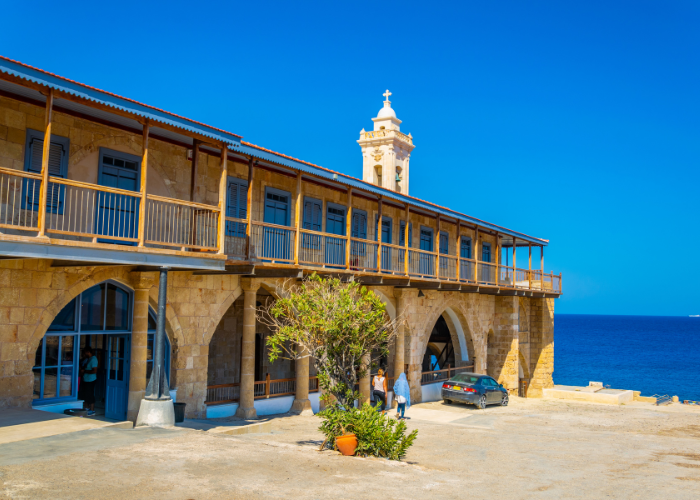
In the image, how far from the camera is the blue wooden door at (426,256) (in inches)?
992

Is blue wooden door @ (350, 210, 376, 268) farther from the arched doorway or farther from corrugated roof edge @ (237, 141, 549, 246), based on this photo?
the arched doorway

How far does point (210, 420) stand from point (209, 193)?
245 inches

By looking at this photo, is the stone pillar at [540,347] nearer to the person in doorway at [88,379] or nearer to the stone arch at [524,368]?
the stone arch at [524,368]

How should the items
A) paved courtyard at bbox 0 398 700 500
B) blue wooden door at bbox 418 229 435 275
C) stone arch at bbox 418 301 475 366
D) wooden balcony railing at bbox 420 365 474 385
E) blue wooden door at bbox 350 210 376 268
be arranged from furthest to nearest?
1. stone arch at bbox 418 301 475 366
2. wooden balcony railing at bbox 420 365 474 385
3. blue wooden door at bbox 418 229 435 275
4. blue wooden door at bbox 350 210 376 268
5. paved courtyard at bbox 0 398 700 500

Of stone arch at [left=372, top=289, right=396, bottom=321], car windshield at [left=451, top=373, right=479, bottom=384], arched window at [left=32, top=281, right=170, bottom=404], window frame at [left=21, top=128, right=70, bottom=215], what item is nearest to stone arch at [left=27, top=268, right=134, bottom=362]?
arched window at [left=32, top=281, right=170, bottom=404]

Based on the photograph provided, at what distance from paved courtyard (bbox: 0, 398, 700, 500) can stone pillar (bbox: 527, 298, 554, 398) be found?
63.1 feet

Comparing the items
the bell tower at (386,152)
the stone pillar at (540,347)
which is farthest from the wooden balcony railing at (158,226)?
the bell tower at (386,152)

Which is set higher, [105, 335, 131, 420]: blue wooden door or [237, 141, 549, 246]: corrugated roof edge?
[237, 141, 549, 246]: corrugated roof edge

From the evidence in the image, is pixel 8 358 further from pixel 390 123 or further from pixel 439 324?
pixel 390 123

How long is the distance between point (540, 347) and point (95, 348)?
2829 centimetres

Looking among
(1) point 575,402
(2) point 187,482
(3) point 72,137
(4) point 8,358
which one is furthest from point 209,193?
(1) point 575,402

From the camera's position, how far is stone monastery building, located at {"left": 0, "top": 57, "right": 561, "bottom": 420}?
1234 cm

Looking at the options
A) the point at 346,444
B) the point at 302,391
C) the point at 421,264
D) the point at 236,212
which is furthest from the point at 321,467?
the point at 421,264

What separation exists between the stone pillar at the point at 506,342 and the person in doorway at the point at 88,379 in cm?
2286
